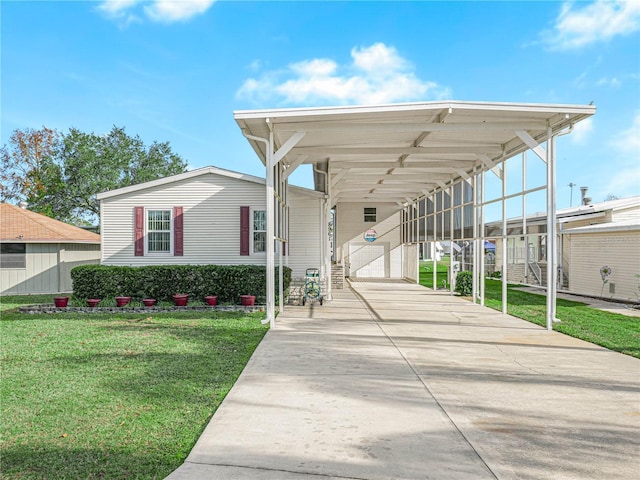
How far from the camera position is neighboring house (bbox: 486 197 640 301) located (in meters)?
14.9

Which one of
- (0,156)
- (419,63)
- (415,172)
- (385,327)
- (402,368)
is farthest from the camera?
(0,156)

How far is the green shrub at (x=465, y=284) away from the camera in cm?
1722

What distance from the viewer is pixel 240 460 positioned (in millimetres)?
3518

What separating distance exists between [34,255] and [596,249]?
19568mm

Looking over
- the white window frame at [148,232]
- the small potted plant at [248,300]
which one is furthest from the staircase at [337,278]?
the small potted plant at [248,300]

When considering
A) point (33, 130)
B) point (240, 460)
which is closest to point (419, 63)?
point (240, 460)

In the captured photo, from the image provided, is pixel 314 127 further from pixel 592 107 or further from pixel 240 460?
pixel 240 460

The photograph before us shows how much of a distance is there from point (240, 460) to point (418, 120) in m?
8.57

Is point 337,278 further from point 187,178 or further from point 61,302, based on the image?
point 61,302

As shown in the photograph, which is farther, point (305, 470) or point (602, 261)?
point (602, 261)

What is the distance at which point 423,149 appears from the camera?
40.8ft

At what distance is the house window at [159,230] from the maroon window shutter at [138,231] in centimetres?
19

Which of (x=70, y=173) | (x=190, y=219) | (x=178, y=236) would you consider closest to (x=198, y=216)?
(x=190, y=219)

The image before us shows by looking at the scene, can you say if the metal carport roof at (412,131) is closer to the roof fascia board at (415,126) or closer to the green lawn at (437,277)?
the roof fascia board at (415,126)
